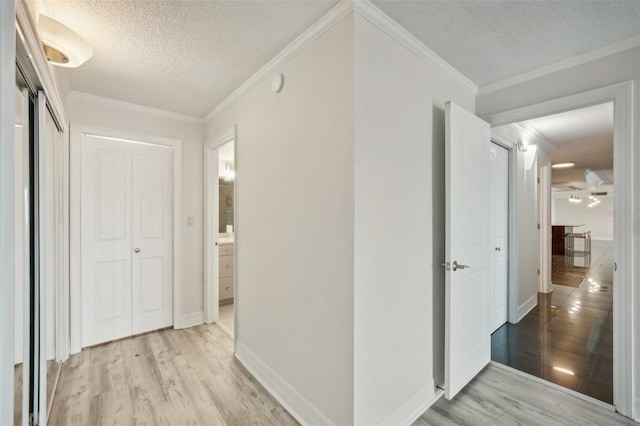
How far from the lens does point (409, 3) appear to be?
154cm

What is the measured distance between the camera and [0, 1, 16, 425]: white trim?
2.75ft

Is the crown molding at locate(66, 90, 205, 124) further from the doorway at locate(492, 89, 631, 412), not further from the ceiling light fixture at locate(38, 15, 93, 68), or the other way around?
the doorway at locate(492, 89, 631, 412)

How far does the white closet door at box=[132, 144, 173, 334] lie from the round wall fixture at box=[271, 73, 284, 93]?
6.27ft

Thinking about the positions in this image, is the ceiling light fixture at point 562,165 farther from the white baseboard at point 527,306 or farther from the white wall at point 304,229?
the white wall at point 304,229

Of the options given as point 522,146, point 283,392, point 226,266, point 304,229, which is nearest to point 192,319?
point 226,266

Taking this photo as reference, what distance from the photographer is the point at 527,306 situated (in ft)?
12.3

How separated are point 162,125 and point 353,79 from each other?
8.75 feet

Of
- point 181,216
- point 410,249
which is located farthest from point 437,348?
point 181,216

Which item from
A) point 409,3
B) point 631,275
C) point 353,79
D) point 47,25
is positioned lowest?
point 631,275

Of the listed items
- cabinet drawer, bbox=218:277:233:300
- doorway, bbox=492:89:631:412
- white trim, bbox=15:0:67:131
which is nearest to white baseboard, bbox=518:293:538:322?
doorway, bbox=492:89:631:412

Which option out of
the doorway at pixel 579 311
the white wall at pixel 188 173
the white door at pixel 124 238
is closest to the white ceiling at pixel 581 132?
the doorway at pixel 579 311

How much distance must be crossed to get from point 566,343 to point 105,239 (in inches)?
192

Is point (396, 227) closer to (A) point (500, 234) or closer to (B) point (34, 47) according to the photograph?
(B) point (34, 47)

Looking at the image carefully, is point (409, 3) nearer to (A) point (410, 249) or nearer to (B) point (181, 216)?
(A) point (410, 249)
